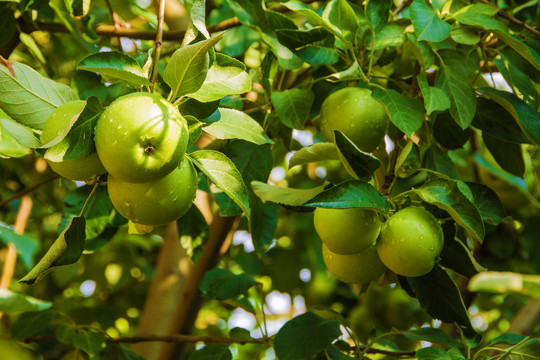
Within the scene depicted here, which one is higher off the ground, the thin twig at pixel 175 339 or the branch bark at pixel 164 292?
the thin twig at pixel 175 339

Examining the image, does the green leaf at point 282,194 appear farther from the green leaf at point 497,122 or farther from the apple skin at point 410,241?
the green leaf at point 497,122

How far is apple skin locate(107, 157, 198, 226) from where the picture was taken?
2.73ft

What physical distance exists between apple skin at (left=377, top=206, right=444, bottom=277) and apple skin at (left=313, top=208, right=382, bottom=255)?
28 millimetres

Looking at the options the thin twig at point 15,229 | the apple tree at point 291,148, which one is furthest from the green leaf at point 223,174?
the thin twig at point 15,229

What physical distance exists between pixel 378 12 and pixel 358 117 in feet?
0.74

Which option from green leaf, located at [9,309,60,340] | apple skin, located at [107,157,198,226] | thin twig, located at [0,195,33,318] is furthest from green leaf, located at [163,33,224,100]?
thin twig, located at [0,195,33,318]

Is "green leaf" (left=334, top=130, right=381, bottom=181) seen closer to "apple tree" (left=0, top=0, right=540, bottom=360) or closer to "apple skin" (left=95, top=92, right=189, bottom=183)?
"apple tree" (left=0, top=0, right=540, bottom=360)

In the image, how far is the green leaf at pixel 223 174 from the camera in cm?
86

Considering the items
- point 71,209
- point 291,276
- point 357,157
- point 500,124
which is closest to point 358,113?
point 357,157

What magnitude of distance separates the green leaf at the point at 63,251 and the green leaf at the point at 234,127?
25 cm

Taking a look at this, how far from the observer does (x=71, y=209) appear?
1233 millimetres

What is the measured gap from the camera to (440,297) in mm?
1093

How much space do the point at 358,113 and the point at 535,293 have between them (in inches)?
25.6

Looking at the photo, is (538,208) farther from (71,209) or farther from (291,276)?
(71,209)
